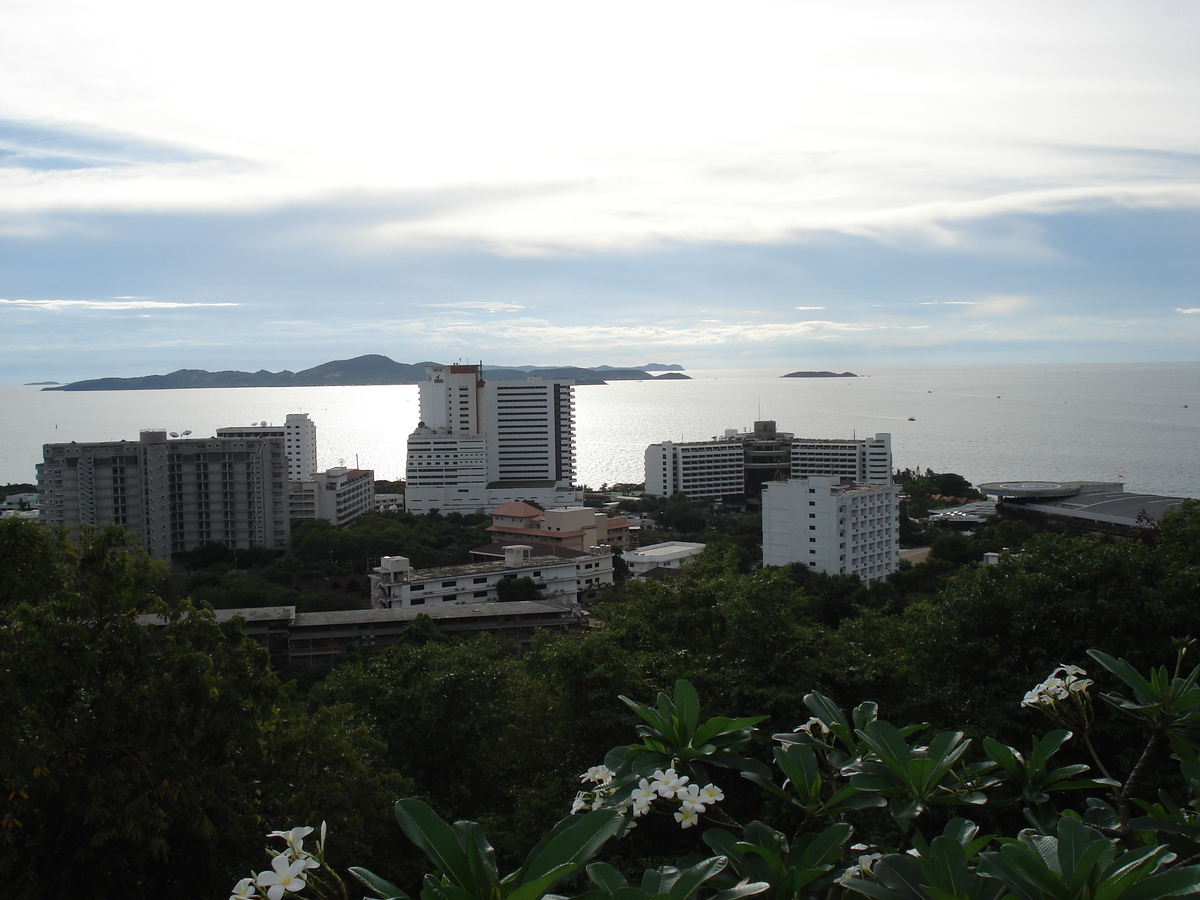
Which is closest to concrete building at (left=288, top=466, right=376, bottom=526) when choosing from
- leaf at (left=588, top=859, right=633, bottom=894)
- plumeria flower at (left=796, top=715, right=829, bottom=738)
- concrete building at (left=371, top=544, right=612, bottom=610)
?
concrete building at (left=371, top=544, right=612, bottom=610)

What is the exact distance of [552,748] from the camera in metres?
4.65

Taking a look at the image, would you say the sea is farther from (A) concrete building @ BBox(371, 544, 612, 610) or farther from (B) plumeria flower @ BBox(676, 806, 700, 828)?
(B) plumeria flower @ BBox(676, 806, 700, 828)

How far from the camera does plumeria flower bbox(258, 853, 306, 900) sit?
1056 millimetres

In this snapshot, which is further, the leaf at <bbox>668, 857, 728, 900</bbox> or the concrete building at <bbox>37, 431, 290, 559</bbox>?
the concrete building at <bbox>37, 431, 290, 559</bbox>

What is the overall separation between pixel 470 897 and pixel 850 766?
0.72m

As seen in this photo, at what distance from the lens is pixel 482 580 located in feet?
50.2

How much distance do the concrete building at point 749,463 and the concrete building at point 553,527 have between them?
11.0m

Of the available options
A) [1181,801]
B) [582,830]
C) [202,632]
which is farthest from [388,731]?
[582,830]

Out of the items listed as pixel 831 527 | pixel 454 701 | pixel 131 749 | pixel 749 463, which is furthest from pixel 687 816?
pixel 749 463

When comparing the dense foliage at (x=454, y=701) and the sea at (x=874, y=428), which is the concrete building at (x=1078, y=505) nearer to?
the sea at (x=874, y=428)

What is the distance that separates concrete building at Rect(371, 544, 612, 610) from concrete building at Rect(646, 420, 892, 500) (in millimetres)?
15378

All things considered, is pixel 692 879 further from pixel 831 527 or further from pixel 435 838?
pixel 831 527

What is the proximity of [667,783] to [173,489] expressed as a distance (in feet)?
72.3

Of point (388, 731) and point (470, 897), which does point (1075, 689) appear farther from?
point (388, 731)
